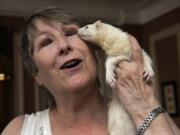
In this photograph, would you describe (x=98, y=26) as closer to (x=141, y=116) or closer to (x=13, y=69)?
(x=141, y=116)

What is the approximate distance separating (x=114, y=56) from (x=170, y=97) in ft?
8.94

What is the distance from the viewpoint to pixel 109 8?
13.6 ft

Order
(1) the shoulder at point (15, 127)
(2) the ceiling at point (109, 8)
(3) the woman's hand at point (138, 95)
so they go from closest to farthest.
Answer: (3) the woman's hand at point (138, 95), (1) the shoulder at point (15, 127), (2) the ceiling at point (109, 8)

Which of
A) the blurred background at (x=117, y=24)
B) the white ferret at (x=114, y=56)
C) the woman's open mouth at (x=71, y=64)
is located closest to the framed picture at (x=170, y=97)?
the blurred background at (x=117, y=24)

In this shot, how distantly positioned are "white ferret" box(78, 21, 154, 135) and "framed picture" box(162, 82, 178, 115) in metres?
2.59

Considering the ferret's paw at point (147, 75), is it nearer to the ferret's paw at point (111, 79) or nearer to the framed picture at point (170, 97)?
the ferret's paw at point (111, 79)

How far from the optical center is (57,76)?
3.50 ft

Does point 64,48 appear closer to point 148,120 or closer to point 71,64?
point 71,64

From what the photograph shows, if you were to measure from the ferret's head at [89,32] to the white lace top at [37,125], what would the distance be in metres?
0.28

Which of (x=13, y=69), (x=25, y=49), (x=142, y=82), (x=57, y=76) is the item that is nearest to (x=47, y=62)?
(x=57, y=76)

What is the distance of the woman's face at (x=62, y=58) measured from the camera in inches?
41.2

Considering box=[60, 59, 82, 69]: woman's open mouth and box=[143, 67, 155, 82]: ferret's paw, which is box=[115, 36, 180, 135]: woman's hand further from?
box=[60, 59, 82, 69]: woman's open mouth

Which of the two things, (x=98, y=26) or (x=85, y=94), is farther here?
(x=98, y=26)

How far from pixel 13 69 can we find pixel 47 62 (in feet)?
8.32
